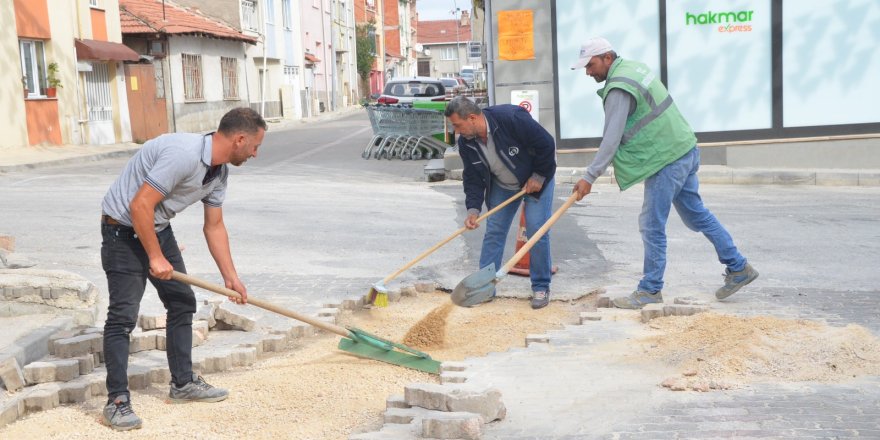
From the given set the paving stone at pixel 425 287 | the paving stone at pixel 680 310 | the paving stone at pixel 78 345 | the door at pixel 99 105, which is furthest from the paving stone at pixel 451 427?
the door at pixel 99 105

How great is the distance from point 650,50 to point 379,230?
713cm

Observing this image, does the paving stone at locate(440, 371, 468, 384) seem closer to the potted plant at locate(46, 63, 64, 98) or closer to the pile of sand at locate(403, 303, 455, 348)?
the pile of sand at locate(403, 303, 455, 348)

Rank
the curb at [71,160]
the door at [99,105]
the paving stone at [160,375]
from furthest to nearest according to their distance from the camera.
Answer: the door at [99,105], the curb at [71,160], the paving stone at [160,375]

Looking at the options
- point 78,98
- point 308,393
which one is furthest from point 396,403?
point 78,98

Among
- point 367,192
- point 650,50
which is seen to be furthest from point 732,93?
point 367,192

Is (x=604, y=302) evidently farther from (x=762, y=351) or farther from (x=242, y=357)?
(x=242, y=357)

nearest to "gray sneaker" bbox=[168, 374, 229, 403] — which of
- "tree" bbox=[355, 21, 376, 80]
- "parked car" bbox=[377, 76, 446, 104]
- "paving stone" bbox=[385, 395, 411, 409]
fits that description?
"paving stone" bbox=[385, 395, 411, 409]

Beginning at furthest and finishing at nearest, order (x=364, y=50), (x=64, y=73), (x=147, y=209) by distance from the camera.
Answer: (x=364, y=50), (x=64, y=73), (x=147, y=209)

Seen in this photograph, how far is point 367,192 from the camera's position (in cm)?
1371

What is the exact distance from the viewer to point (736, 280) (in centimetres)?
657

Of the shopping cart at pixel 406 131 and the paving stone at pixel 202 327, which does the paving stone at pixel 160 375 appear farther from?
the shopping cart at pixel 406 131

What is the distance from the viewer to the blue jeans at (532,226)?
7023 mm

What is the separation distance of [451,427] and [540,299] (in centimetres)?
318

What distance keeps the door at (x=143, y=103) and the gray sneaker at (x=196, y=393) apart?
23.9 metres
